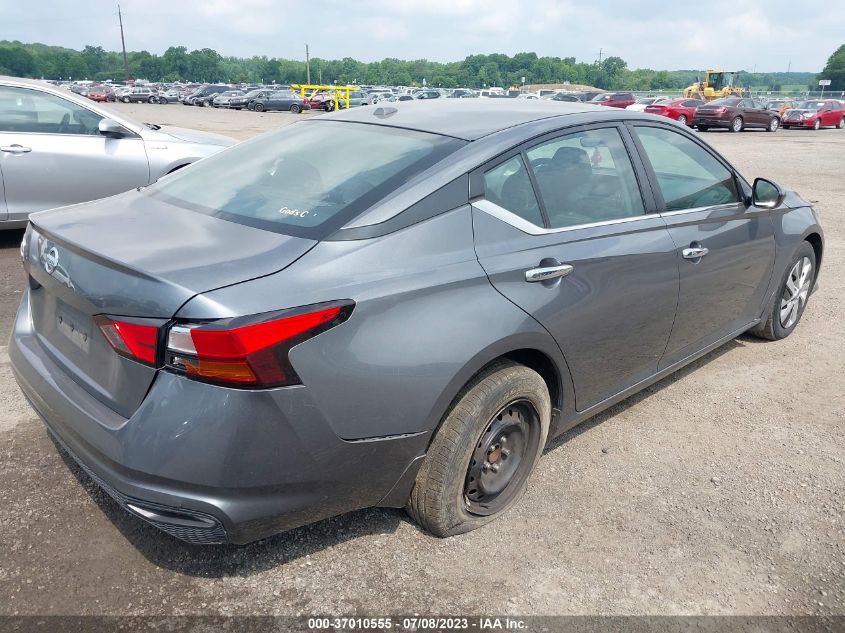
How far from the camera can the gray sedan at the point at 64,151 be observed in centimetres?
632

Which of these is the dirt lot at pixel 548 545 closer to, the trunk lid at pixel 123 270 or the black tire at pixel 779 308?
the trunk lid at pixel 123 270

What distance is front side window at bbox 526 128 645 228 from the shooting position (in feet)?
9.46

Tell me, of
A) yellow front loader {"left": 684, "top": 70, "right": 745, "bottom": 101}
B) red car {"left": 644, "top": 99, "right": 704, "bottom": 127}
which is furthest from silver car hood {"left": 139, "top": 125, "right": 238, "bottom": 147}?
yellow front loader {"left": 684, "top": 70, "right": 745, "bottom": 101}

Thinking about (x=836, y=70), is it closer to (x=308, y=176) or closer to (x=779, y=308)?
(x=779, y=308)

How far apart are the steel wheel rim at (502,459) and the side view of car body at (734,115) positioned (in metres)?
29.6

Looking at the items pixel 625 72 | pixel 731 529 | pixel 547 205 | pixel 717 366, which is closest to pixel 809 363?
pixel 717 366

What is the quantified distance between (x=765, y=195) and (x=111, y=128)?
5.63 metres

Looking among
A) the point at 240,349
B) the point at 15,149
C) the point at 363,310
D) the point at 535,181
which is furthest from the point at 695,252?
the point at 15,149

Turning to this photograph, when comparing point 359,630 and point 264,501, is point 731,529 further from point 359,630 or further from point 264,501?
point 264,501

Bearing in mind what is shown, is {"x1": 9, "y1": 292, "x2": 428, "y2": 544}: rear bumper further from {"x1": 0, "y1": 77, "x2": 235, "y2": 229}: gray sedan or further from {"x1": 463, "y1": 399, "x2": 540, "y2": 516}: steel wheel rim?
{"x1": 0, "y1": 77, "x2": 235, "y2": 229}: gray sedan

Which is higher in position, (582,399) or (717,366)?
(582,399)

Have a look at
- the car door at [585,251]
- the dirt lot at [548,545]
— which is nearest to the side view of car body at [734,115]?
the dirt lot at [548,545]

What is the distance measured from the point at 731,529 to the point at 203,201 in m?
2.53

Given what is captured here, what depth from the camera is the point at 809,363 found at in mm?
4543
